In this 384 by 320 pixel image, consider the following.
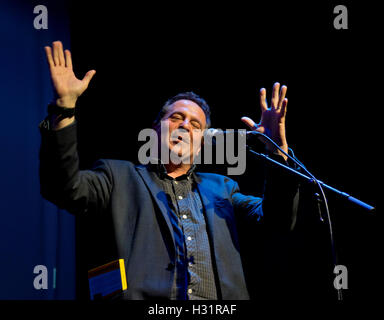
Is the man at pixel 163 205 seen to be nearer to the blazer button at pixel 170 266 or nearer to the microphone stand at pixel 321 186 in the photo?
the blazer button at pixel 170 266

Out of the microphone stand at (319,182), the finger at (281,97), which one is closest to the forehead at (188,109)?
the finger at (281,97)

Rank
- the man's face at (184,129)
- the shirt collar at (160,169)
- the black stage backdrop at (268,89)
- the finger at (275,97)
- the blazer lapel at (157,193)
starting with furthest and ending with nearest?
the black stage backdrop at (268,89) → the man's face at (184,129) → the shirt collar at (160,169) → the finger at (275,97) → the blazer lapel at (157,193)

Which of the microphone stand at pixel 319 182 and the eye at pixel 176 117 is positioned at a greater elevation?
the eye at pixel 176 117

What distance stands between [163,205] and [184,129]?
63 cm

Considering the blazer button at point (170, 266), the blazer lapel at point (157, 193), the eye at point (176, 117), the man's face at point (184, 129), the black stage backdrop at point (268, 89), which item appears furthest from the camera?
the black stage backdrop at point (268, 89)

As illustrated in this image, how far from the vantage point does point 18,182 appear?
2.52 m

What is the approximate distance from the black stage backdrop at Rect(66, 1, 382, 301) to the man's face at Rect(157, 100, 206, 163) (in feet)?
1.88

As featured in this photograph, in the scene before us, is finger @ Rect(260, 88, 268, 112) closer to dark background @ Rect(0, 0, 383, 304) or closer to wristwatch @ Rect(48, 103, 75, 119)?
dark background @ Rect(0, 0, 383, 304)

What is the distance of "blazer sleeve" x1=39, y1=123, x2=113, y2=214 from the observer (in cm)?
149


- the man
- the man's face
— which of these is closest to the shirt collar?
the man

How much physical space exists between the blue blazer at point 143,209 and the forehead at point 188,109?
20.7 inches

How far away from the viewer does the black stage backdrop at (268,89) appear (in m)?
2.58

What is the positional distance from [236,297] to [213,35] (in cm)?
219
